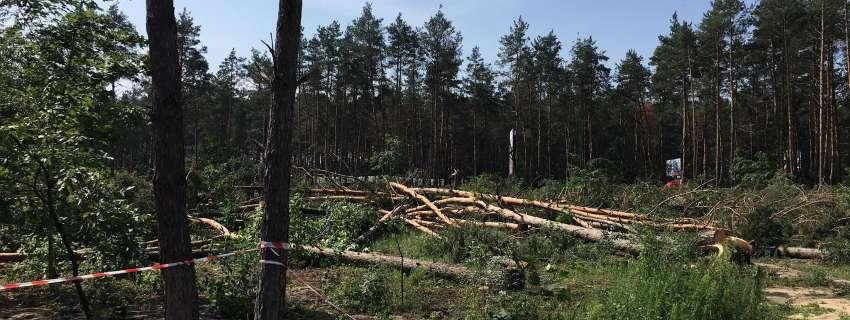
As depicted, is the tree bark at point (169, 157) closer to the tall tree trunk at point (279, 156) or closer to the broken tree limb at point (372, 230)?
the tall tree trunk at point (279, 156)

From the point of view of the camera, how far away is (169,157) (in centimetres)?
460

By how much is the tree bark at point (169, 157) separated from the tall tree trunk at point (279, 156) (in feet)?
2.64

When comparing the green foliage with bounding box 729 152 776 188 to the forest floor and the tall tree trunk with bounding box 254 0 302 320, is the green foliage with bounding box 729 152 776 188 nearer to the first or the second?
the forest floor

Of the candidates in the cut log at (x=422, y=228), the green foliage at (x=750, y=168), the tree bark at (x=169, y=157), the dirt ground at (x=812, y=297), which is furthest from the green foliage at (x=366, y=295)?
the green foliage at (x=750, y=168)

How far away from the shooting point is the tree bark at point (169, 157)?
4.56m

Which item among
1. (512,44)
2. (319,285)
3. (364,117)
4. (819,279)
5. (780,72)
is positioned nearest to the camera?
(319,285)

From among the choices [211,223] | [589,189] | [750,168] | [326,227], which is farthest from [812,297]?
[750,168]

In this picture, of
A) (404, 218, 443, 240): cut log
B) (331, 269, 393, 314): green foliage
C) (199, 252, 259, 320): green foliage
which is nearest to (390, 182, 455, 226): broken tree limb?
(404, 218, 443, 240): cut log

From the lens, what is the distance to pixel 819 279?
379 inches

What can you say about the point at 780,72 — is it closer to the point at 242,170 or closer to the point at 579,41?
the point at 579,41

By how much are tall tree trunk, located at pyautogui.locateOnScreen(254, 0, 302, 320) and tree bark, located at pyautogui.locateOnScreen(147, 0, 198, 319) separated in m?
0.80

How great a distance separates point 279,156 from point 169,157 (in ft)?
3.33

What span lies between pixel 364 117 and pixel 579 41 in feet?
59.1

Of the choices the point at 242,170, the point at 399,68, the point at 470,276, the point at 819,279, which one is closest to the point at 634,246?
the point at 819,279
